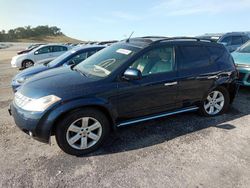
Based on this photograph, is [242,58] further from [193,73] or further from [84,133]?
[84,133]

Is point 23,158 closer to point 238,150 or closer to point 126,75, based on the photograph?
point 126,75

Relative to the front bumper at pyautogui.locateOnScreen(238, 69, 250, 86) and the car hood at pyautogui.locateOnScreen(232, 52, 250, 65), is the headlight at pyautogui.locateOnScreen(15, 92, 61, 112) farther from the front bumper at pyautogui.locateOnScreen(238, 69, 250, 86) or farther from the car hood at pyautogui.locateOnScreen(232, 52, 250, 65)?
the car hood at pyautogui.locateOnScreen(232, 52, 250, 65)

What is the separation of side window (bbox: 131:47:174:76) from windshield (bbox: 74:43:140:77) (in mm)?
201

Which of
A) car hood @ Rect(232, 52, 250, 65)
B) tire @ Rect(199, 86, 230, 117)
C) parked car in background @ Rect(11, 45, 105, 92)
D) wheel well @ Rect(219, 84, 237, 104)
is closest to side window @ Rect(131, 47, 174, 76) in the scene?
tire @ Rect(199, 86, 230, 117)

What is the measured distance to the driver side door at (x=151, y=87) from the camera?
347 centimetres

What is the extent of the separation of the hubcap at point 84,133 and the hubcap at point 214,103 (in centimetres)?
245

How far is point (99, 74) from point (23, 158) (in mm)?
1683

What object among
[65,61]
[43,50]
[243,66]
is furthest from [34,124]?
[43,50]

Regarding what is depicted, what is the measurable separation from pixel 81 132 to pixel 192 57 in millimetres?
2506

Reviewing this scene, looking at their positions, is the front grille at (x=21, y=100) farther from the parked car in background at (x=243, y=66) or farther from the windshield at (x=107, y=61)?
the parked car in background at (x=243, y=66)

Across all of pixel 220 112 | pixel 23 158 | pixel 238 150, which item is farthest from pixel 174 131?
pixel 23 158

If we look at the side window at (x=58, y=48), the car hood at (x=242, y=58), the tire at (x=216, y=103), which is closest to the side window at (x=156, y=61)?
the tire at (x=216, y=103)

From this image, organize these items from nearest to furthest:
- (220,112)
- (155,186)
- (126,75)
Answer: (155,186), (126,75), (220,112)

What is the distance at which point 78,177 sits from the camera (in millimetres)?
2768
